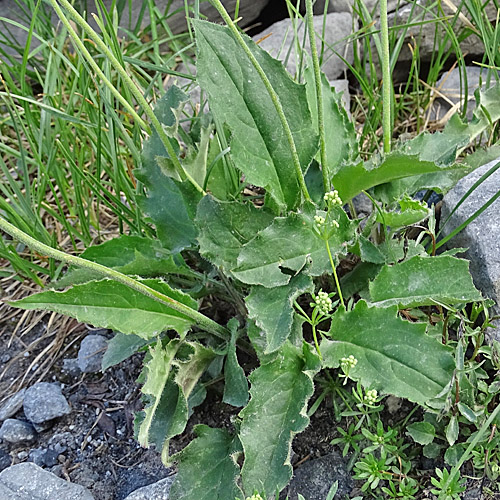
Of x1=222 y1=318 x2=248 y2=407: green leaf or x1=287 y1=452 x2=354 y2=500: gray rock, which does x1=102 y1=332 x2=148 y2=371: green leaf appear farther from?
x1=287 y1=452 x2=354 y2=500: gray rock

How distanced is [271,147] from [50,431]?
925 mm

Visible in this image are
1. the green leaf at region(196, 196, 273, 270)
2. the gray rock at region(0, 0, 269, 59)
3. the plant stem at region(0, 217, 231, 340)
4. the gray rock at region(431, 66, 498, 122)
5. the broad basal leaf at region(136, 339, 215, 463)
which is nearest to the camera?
the plant stem at region(0, 217, 231, 340)

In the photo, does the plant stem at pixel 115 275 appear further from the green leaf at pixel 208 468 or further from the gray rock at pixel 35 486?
the gray rock at pixel 35 486

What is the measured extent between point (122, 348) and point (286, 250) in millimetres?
467

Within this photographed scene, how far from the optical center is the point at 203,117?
154 centimetres

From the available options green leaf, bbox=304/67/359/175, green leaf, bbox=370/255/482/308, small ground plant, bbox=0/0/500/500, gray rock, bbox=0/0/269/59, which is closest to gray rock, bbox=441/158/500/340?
small ground plant, bbox=0/0/500/500

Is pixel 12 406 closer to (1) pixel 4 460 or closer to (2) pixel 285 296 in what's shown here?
(1) pixel 4 460

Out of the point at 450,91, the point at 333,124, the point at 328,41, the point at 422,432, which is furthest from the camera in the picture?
the point at 328,41

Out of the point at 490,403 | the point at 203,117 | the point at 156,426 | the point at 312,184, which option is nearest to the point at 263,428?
the point at 156,426

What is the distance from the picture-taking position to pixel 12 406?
62.9 inches


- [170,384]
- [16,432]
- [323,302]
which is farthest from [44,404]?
[323,302]

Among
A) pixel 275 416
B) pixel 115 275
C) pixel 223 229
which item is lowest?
pixel 275 416

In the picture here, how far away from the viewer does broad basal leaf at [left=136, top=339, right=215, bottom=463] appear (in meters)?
1.16

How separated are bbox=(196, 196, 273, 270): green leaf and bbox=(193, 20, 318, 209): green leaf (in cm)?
8
